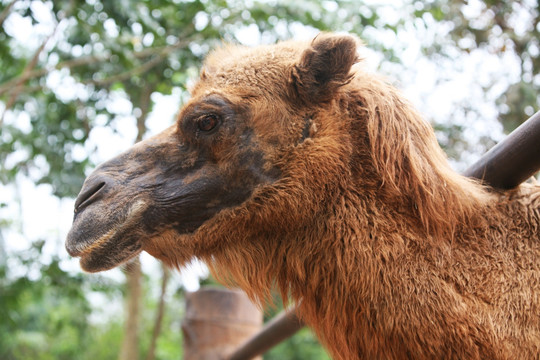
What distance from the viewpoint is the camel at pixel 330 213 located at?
1942 millimetres

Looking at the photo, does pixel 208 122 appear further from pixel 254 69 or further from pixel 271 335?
pixel 271 335

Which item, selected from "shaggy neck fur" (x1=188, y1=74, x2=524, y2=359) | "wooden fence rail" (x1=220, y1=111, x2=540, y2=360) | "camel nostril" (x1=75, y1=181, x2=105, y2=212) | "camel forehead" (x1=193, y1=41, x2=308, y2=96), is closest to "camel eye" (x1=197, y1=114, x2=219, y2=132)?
"camel forehead" (x1=193, y1=41, x2=308, y2=96)

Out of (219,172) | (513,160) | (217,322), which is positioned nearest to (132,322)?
(217,322)

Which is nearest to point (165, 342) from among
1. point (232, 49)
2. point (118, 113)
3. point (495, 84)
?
point (118, 113)

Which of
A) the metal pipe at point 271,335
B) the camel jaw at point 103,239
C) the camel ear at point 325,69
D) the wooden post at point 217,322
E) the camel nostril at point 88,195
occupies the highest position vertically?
the camel ear at point 325,69

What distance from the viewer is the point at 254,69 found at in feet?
8.23

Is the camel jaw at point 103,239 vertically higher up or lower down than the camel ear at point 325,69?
lower down

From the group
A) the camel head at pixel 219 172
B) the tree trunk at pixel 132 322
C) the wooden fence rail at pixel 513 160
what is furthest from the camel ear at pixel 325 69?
the tree trunk at pixel 132 322

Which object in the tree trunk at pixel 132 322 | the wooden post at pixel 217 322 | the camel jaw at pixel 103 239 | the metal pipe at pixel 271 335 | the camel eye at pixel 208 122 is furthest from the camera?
the tree trunk at pixel 132 322

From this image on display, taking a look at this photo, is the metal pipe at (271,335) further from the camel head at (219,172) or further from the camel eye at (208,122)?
the camel eye at (208,122)

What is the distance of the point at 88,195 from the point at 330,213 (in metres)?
0.98

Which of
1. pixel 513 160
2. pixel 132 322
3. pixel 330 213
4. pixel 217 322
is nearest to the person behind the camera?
pixel 513 160

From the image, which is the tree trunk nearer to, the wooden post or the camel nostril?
the wooden post

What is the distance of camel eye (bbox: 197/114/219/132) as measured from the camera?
2367 millimetres
